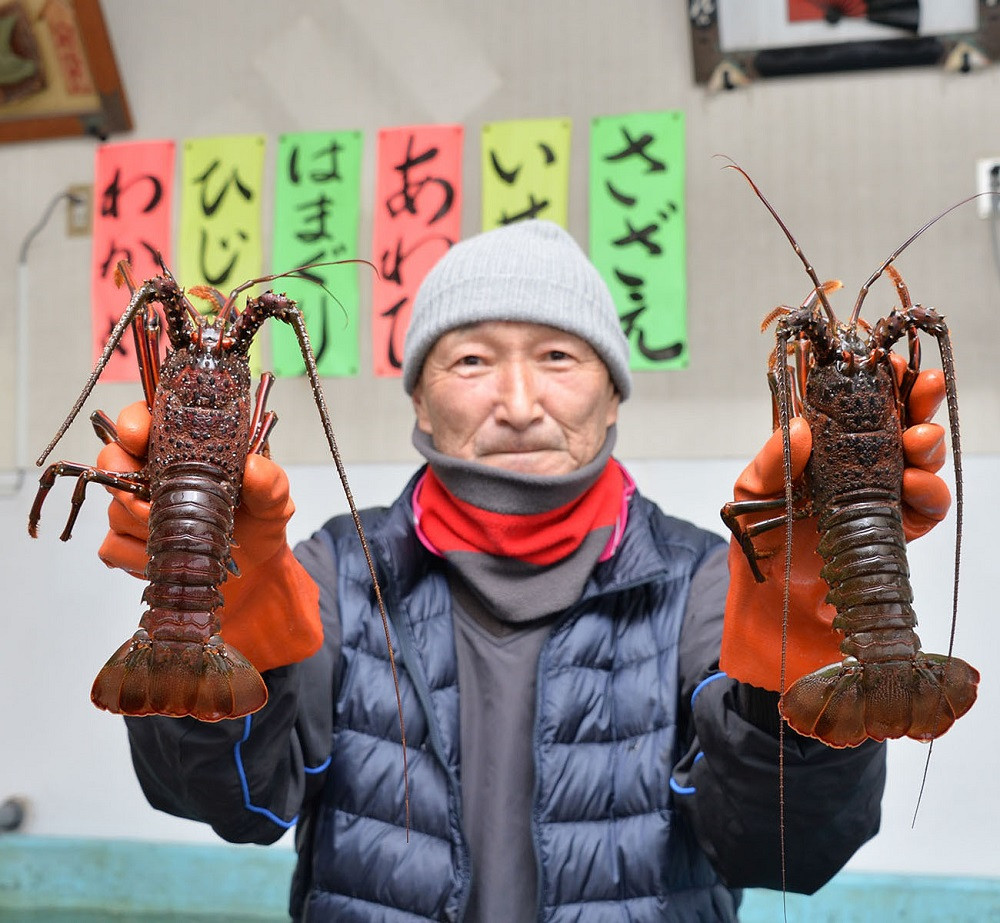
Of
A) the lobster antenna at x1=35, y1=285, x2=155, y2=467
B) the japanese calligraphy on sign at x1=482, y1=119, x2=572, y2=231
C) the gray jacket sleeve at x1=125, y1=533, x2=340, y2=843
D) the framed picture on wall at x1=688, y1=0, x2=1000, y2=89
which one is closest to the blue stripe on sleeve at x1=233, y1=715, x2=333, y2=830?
the gray jacket sleeve at x1=125, y1=533, x2=340, y2=843

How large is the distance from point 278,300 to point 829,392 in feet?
2.08

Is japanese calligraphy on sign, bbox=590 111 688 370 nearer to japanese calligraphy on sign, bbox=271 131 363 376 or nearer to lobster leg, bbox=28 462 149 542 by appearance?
japanese calligraphy on sign, bbox=271 131 363 376

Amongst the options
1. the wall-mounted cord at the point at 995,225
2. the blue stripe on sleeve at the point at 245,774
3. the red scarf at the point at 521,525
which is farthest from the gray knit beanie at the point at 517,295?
the wall-mounted cord at the point at 995,225

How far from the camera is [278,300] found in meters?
1.15

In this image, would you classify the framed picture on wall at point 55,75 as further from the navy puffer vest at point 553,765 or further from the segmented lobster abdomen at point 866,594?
the segmented lobster abdomen at point 866,594

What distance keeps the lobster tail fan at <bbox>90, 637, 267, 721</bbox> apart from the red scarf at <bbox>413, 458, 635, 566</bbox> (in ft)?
1.54

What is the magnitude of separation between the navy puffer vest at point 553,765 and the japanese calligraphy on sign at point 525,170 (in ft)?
3.81

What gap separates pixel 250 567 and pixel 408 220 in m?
1.45

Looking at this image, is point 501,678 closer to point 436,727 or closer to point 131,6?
point 436,727

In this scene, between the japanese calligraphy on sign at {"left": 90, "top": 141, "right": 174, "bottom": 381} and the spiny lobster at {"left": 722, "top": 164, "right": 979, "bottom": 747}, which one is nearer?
the spiny lobster at {"left": 722, "top": 164, "right": 979, "bottom": 747}

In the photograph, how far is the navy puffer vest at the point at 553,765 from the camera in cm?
132

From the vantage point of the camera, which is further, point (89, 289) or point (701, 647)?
point (89, 289)

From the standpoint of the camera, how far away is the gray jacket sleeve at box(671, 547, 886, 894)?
1168 millimetres

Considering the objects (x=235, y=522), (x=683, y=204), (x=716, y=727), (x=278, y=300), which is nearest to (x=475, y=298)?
(x=278, y=300)
